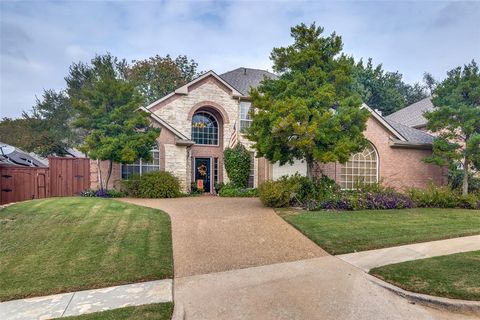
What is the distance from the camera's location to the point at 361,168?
54.3 feet

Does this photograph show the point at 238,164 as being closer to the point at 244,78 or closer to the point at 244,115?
the point at 244,115

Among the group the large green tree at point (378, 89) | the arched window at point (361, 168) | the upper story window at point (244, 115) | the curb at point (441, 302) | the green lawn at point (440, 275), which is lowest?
the curb at point (441, 302)

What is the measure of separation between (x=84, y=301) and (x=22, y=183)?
13306mm

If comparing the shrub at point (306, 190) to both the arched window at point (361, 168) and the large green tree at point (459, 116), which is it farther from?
the large green tree at point (459, 116)

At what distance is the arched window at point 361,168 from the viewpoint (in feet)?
53.8

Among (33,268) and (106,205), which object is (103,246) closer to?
(33,268)

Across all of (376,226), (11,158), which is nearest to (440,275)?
(376,226)

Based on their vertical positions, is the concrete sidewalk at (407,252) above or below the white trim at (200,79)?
below

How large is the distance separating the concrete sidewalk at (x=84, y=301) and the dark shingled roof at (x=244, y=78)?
16.4m

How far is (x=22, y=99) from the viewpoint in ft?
83.2

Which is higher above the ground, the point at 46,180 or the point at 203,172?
the point at 203,172

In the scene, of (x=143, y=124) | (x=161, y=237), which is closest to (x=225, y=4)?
(x=143, y=124)

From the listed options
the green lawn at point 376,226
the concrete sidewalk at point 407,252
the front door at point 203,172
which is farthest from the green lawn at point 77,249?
the front door at point 203,172

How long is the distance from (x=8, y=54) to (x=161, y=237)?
866 centimetres
